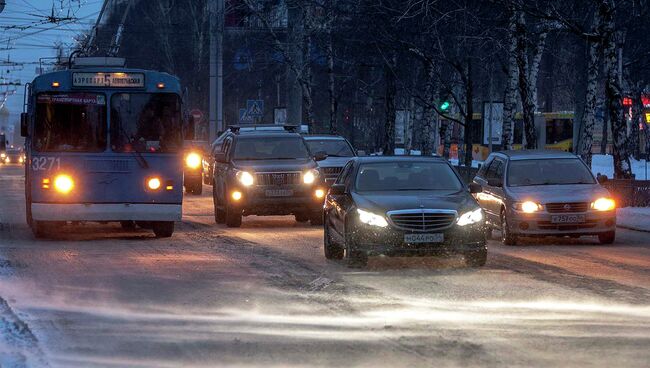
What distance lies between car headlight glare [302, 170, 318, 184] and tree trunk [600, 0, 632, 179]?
8.84 metres

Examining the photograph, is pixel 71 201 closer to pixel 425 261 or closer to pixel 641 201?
pixel 425 261

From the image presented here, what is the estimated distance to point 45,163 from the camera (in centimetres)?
2256

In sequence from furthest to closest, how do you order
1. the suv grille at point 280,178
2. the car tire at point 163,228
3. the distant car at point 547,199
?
1. the suv grille at point 280,178
2. the car tire at point 163,228
3. the distant car at point 547,199

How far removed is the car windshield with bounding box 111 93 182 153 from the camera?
23.0 m

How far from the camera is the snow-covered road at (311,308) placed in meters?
10.0

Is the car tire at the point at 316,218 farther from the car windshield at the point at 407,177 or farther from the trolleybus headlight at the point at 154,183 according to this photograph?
the car windshield at the point at 407,177

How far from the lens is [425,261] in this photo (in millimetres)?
18109

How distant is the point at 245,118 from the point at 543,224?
122 ft

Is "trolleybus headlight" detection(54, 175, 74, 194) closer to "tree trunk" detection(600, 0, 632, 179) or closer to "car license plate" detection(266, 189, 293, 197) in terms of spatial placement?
"car license plate" detection(266, 189, 293, 197)

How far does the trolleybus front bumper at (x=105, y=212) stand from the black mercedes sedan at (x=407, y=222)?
5.50 meters

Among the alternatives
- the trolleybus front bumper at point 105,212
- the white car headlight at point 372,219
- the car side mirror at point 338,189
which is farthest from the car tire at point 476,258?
the trolleybus front bumper at point 105,212

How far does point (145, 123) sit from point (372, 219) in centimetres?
747

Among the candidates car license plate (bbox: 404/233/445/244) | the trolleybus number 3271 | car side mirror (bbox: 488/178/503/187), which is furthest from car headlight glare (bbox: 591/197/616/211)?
the trolleybus number 3271

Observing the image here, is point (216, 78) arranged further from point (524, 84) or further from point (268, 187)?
point (268, 187)
